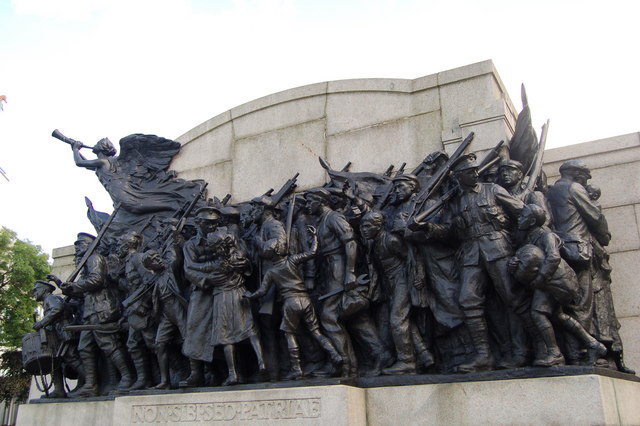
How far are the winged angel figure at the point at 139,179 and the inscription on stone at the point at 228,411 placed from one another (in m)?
3.96

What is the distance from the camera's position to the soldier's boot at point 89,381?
32.6ft

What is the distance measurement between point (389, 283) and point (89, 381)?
Answer: 5415 millimetres

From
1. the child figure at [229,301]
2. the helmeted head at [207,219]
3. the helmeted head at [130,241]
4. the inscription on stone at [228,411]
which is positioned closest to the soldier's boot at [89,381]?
the helmeted head at [130,241]

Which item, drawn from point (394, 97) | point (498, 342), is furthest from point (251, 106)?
point (498, 342)

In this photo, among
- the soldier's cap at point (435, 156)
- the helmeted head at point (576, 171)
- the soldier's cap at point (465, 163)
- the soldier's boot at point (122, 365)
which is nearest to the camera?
the soldier's cap at point (465, 163)

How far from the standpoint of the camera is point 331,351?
7.52 m

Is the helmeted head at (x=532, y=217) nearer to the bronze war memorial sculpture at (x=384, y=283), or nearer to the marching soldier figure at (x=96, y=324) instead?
the bronze war memorial sculpture at (x=384, y=283)

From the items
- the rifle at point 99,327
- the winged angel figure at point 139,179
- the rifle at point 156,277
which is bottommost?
the rifle at point 99,327

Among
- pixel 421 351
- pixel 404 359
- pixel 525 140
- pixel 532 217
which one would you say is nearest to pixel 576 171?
pixel 525 140

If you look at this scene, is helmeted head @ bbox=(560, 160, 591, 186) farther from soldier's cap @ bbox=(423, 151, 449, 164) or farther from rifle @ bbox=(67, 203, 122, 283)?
rifle @ bbox=(67, 203, 122, 283)

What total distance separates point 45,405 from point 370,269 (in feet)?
18.7

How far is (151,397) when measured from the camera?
7.93 m

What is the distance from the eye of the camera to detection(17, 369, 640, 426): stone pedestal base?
20.3ft

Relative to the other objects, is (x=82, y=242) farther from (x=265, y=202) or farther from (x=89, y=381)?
(x=265, y=202)
